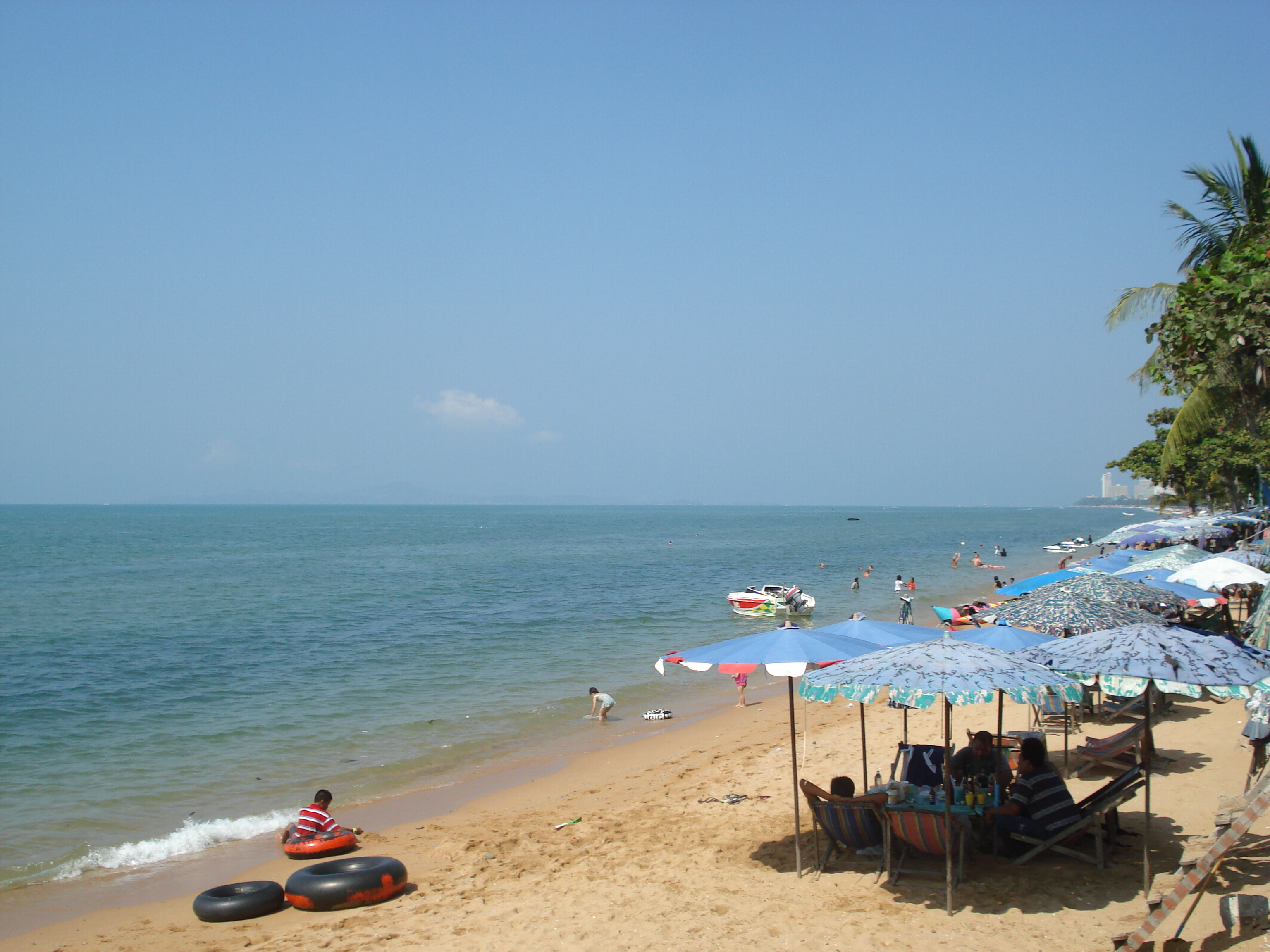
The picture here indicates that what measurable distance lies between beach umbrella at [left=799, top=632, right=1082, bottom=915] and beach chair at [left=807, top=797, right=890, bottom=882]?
1.11m

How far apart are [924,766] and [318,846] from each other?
7474 mm

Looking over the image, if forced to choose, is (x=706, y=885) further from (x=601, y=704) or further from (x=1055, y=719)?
(x=601, y=704)

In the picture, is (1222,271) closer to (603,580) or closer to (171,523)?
(603,580)

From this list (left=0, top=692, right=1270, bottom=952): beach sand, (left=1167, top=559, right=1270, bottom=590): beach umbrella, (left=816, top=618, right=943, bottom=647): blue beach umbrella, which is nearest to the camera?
(left=0, top=692, right=1270, bottom=952): beach sand

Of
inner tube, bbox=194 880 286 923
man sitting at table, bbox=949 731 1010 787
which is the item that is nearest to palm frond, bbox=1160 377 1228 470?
man sitting at table, bbox=949 731 1010 787

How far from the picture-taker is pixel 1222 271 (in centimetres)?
851

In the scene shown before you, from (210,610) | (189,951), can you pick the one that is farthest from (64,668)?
(189,951)

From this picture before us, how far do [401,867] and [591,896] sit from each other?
2265 mm

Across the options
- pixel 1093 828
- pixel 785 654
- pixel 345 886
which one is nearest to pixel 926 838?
pixel 1093 828

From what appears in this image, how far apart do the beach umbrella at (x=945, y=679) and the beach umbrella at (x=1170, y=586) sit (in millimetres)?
7074

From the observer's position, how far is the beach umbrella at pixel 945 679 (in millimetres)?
5926

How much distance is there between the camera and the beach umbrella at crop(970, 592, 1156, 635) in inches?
400

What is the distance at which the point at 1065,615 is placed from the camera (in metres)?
10.4

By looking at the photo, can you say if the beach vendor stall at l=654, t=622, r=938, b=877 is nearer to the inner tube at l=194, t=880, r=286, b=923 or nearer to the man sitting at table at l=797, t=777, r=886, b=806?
the man sitting at table at l=797, t=777, r=886, b=806
